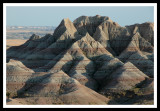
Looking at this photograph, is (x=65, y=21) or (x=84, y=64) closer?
(x=84, y=64)

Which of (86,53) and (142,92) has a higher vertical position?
(86,53)

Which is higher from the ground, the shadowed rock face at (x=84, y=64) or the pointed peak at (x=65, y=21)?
the pointed peak at (x=65, y=21)

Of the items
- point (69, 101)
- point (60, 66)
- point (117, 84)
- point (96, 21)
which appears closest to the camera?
point (69, 101)

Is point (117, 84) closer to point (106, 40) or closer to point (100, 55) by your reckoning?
point (100, 55)

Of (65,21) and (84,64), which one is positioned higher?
(65,21)

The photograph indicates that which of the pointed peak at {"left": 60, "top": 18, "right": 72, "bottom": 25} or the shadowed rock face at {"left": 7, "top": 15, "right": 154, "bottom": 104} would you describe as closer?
the shadowed rock face at {"left": 7, "top": 15, "right": 154, "bottom": 104}

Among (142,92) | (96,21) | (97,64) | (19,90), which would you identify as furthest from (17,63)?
(96,21)

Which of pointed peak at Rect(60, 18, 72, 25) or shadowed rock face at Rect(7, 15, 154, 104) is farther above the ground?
pointed peak at Rect(60, 18, 72, 25)

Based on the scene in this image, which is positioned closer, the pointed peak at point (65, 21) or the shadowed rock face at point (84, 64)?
the shadowed rock face at point (84, 64)
